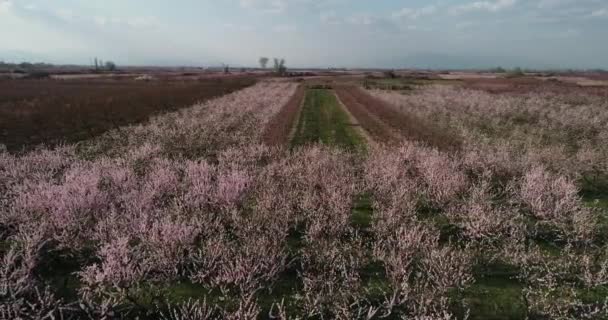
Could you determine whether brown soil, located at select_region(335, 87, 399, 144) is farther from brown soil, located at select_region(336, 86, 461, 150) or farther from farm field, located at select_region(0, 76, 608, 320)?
farm field, located at select_region(0, 76, 608, 320)

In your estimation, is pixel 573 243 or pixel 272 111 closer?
pixel 573 243

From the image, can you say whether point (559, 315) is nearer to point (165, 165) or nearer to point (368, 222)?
point (368, 222)

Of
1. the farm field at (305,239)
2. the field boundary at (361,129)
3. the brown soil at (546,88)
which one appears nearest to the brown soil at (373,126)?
the field boundary at (361,129)

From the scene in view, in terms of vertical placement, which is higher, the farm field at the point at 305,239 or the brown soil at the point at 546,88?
the brown soil at the point at 546,88

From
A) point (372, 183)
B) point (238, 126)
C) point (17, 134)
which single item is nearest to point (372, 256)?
point (372, 183)

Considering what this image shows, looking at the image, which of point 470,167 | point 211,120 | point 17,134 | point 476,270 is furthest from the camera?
point 211,120

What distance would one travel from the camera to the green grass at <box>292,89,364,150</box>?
71.1 ft

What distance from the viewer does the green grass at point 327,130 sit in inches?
853

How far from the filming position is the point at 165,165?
1367 centimetres

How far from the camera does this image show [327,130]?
25609 mm

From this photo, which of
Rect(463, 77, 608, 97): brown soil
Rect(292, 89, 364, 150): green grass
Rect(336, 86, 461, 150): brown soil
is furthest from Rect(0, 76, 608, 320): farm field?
Rect(463, 77, 608, 97): brown soil

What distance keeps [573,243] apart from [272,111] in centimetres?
2715

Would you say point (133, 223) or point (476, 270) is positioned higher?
point (133, 223)

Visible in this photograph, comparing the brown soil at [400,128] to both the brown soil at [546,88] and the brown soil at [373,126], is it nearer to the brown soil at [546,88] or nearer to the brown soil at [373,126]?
the brown soil at [373,126]
